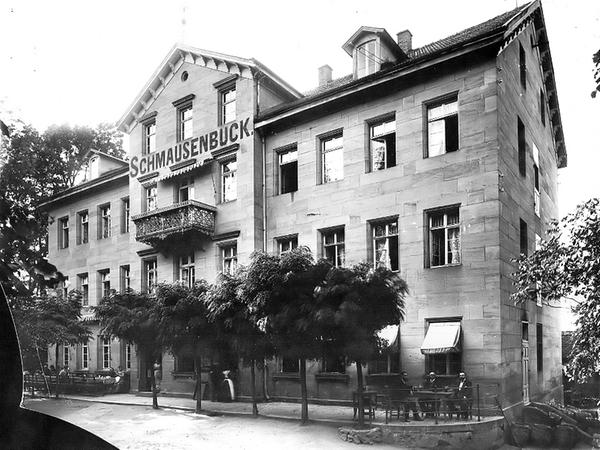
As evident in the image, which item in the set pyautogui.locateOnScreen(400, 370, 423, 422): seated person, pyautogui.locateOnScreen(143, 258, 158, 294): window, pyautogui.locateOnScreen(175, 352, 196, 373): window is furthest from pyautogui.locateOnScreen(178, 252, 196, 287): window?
pyautogui.locateOnScreen(400, 370, 423, 422): seated person

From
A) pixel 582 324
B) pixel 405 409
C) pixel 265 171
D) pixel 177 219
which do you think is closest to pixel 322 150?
pixel 265 171

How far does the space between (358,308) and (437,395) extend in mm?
2315

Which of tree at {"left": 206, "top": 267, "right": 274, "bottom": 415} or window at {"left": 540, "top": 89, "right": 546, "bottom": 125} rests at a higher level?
window at {"left": 540, "top": 89, "right": 546, "bottom": 125}

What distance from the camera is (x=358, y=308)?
9.66 m

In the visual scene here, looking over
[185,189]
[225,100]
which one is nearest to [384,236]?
[185,189]

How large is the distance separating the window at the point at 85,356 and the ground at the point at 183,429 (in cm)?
129

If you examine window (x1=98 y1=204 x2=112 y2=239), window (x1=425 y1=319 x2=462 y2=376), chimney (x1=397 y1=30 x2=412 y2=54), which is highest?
chimney (x1=397 y1=30 x2=412 y2=54)

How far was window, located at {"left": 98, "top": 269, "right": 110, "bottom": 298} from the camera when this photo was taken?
1095 centimetres

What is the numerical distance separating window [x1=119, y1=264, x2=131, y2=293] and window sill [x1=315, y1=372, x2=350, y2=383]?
488 centimetres

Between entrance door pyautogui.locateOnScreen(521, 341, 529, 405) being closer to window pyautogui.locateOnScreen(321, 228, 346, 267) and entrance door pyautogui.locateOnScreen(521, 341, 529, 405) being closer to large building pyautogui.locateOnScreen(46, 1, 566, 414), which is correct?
large building pyautogui.locateOnScreen(46, 1, 566, 414)

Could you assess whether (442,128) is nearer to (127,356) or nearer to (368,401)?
(368,401)

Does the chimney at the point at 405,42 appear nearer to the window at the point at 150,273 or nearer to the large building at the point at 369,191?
the large building at the point at 369,191

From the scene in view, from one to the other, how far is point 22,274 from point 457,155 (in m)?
10.5

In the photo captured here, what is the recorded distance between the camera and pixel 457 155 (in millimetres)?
11664
